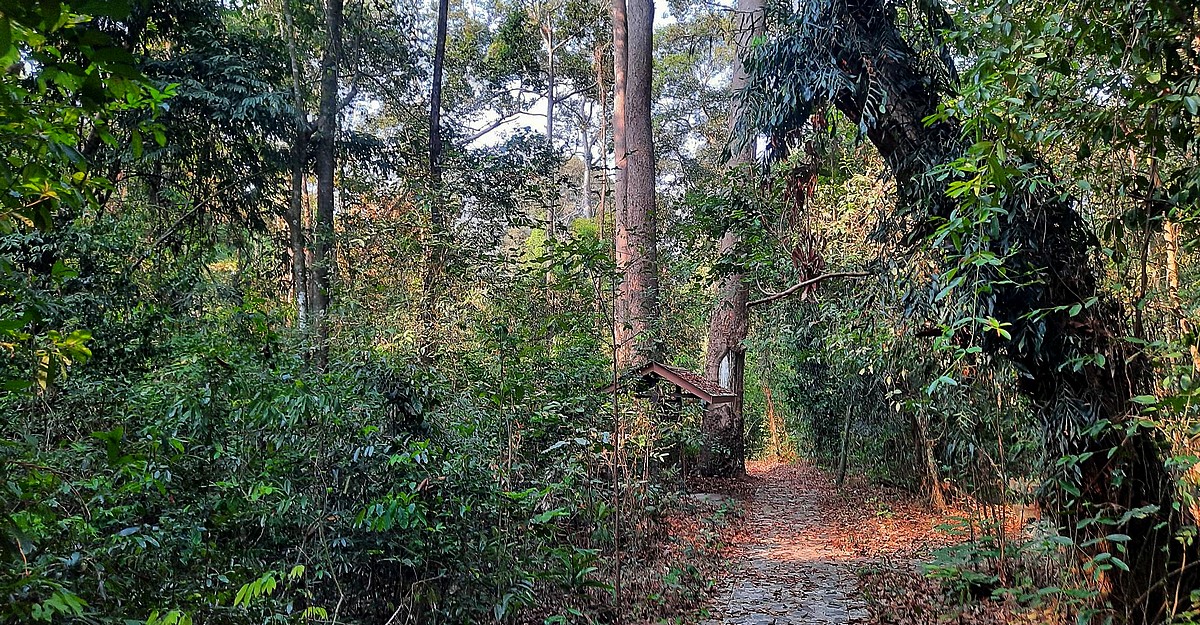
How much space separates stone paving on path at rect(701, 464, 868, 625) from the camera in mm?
6496

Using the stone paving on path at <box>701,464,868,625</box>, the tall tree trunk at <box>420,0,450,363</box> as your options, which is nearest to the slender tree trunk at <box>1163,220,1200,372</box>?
the stone paving on path at <box>701,464,868,625</box>

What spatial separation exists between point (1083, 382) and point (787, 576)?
4.31 metres

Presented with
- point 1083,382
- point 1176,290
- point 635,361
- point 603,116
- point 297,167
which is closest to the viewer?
→ point 1176,290

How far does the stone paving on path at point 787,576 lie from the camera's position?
6.50 metres

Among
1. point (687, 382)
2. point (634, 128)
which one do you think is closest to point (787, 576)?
point (687, 382)

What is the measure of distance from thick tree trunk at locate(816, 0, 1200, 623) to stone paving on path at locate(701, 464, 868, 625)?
2244mm

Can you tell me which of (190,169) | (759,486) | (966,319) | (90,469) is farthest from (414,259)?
(966,319)

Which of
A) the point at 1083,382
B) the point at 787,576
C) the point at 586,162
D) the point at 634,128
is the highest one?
the point at 586,162

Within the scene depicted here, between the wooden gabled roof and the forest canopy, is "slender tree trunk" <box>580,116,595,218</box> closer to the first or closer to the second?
the wooden gabled roof

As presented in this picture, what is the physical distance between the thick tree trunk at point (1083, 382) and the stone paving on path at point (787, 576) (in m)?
A: 2.24

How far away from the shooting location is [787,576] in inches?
319

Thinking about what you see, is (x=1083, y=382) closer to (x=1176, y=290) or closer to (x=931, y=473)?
(x=1176, y=290)

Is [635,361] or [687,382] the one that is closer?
[635,361]

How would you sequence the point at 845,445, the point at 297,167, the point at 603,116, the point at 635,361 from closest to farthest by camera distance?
the point at 635,361
the point at 297,167
the point at 845,445
the point at 603,116
